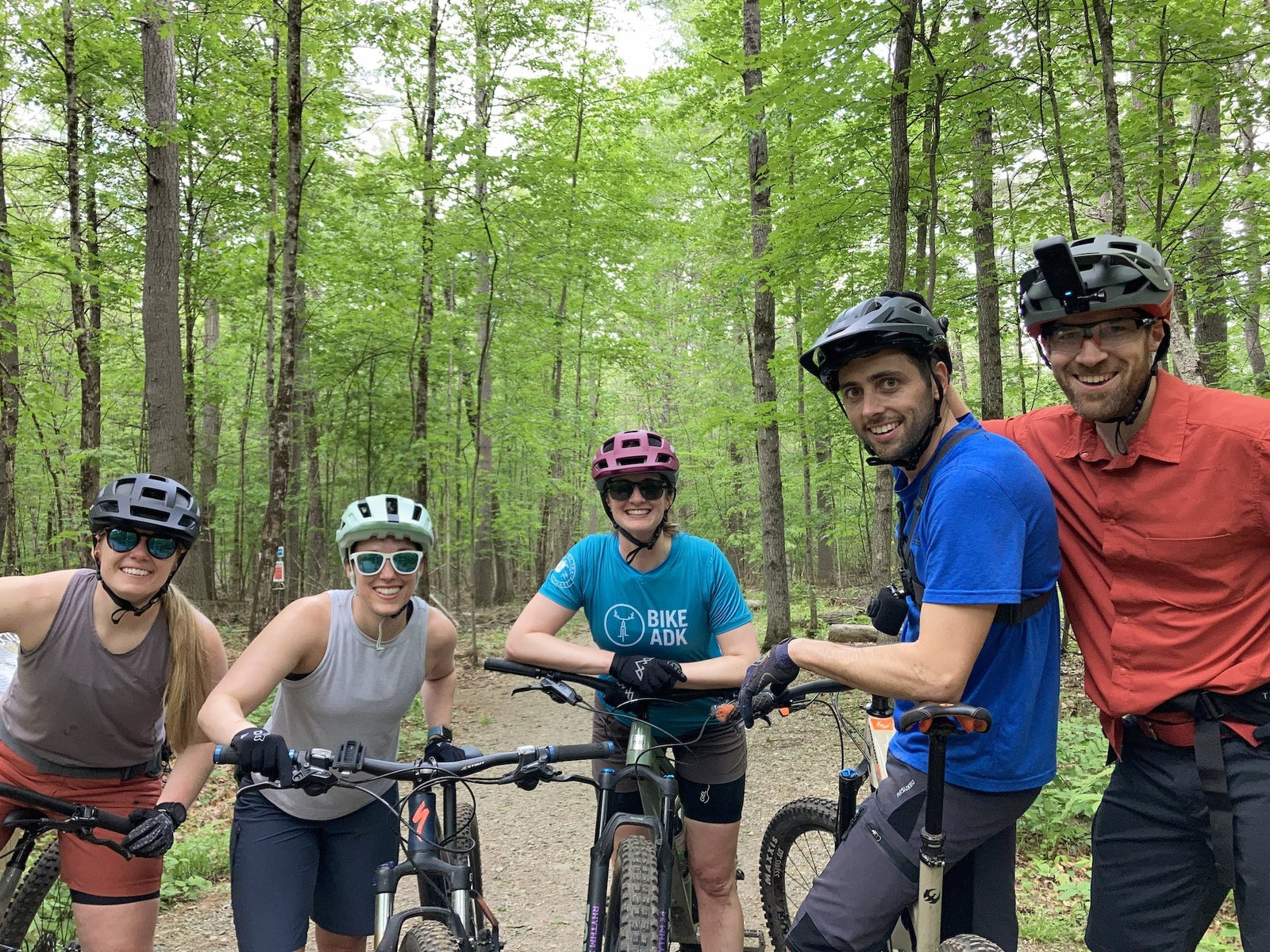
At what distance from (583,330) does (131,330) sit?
37.2 feet

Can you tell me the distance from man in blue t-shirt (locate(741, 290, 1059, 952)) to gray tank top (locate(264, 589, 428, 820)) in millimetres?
1533

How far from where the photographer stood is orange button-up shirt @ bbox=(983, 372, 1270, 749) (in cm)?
215

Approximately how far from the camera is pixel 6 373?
906 centimetres

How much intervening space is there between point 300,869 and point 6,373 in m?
9.29

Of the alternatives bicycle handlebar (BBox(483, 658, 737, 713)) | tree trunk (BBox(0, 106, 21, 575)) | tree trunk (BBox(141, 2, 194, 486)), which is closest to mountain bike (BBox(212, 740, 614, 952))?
bicycle handlebar (BBox(483, 658, 737, 713))

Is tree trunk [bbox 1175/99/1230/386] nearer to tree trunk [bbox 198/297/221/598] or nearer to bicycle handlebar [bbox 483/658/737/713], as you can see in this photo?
bicycle handlebar [bbox 483/658/737/713]

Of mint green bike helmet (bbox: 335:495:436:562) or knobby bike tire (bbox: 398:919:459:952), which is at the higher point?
mint green bike helmet (bbox: 335:495:436:562)

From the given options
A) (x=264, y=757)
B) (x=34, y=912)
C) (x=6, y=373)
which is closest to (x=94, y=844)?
(x=34, y=912)

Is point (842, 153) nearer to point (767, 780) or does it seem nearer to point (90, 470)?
point (767, 780)

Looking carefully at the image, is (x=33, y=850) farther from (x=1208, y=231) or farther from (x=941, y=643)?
(x=1208, y=231)

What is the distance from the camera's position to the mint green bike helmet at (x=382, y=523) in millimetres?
3018

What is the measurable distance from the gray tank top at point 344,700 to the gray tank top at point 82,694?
0.58 metres

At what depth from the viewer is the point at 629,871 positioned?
2746 mm

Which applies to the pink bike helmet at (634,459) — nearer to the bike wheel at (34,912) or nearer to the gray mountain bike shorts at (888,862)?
the gray mountain bike shorts at (888,862)
